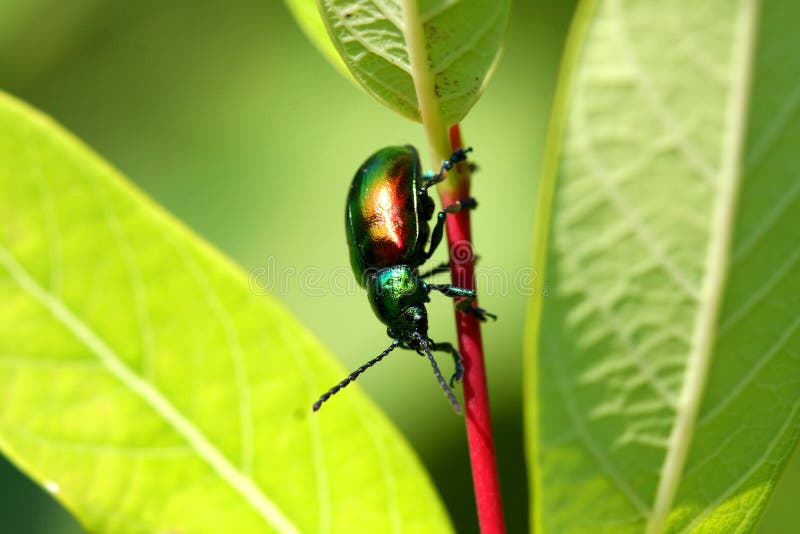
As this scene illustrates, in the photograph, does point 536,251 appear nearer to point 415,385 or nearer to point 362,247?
point 362,247

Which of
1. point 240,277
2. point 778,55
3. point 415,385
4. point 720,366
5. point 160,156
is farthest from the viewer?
point 160,156

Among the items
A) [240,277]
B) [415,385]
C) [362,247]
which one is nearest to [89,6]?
[362,247]

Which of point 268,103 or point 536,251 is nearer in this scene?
point 536,251

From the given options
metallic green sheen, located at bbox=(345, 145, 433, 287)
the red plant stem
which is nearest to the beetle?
metallic green sheen, located at bbox=(345, 145, 433, 287)

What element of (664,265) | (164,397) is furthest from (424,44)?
(164,397)

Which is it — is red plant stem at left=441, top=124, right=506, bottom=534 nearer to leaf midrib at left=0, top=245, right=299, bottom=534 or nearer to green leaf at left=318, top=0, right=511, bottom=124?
green leaf at left=318, top=0, right=511, bottom=124

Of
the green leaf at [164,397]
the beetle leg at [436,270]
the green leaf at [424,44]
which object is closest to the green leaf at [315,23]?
the green leaf at [424,44]
